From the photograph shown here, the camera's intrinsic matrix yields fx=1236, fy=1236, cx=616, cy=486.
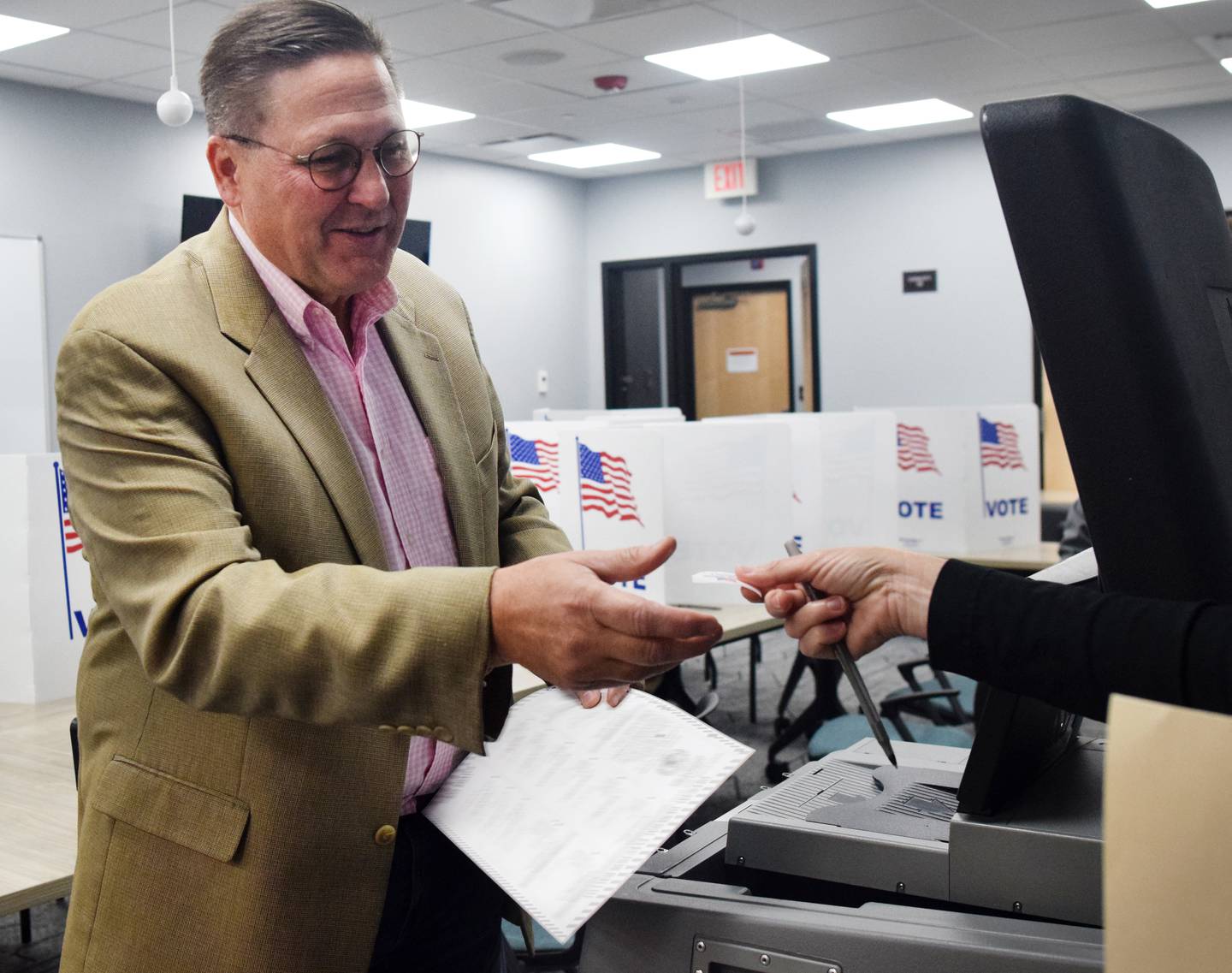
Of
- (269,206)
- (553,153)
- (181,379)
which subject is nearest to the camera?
(181,379)

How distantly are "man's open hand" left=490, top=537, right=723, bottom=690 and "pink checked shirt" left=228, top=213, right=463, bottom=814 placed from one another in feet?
1.00

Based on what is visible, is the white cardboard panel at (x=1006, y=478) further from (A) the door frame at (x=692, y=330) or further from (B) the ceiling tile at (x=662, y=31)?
(A) the door frame at (x=692, y=330)

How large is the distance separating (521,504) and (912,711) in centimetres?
239

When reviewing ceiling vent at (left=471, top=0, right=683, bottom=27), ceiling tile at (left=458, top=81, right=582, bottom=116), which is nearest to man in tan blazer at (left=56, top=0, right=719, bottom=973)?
ceiling vent at (left=471, top=0, right=683, bottom=27)

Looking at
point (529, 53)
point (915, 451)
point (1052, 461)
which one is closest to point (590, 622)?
point (915, 451)

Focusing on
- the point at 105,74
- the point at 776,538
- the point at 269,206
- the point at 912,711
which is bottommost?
the point at 912,711

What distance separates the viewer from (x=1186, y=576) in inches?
32.9

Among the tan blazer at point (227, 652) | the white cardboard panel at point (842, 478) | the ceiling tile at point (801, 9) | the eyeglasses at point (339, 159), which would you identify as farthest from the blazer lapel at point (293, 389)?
the ceiling tile at point (801, 9)

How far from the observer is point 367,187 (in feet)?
3.58

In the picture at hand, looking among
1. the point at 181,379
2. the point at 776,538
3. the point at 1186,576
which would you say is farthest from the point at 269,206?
the point at 776,538

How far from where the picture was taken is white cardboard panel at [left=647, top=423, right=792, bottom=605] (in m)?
3.49

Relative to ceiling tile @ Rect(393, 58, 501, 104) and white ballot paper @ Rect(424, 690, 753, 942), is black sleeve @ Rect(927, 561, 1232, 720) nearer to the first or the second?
white ballot paper @ Rect(424, 690, 753, 942)

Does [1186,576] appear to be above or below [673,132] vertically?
below

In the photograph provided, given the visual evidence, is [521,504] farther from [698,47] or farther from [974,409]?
[698,47]
